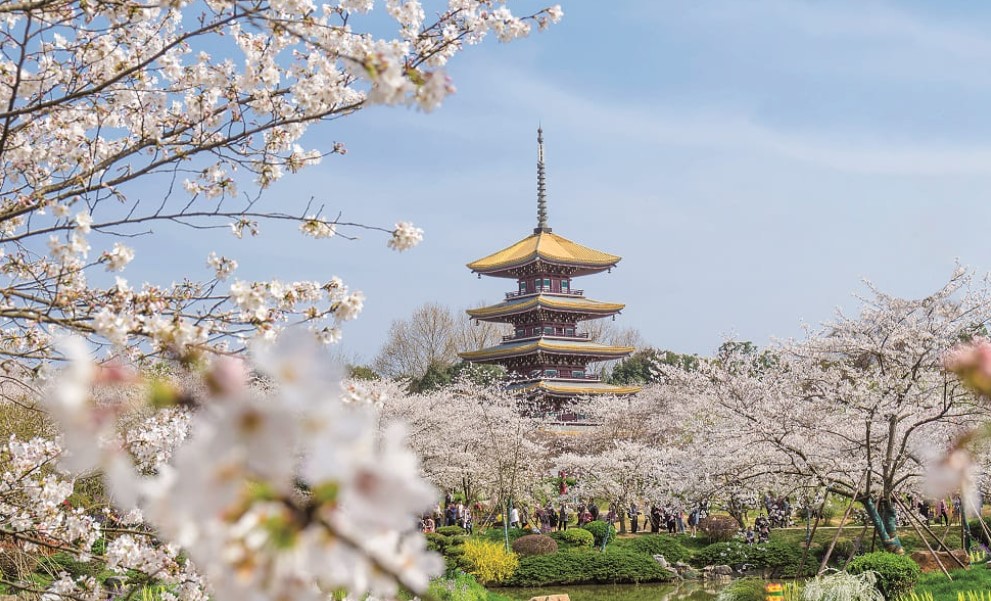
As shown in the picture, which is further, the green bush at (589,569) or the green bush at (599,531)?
the green bush at (599,531)

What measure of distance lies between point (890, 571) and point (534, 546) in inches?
392

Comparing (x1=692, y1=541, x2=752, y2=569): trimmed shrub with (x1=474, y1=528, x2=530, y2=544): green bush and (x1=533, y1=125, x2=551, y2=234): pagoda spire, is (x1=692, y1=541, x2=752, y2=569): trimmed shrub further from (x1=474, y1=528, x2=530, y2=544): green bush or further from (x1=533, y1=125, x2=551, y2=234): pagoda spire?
(x1=533, y1=125, x2=551, y2=234): pagoda spire

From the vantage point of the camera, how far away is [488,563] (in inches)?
697

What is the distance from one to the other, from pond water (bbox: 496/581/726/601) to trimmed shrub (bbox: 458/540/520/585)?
309 millimetres

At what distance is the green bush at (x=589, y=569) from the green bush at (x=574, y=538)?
129cm

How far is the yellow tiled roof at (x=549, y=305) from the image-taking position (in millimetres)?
35906

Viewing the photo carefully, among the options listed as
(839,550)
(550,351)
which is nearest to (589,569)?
(839,550)

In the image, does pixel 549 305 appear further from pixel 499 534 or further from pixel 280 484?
pixel 280 484

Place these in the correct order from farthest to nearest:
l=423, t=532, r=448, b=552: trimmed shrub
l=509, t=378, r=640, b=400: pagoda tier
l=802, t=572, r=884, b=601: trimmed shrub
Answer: l=509, t=378, r=640, b=400: pagoda tier < l=423, t=532, r=448, b=552: trimmed shrub < l=802, t=572, r=884, b=601: trimmed shrub

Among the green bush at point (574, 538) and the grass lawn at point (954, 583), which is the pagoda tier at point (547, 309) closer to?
the green bush at point (574, 538)

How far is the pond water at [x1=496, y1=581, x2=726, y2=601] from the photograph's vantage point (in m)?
16.8

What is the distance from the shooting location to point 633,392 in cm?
3550

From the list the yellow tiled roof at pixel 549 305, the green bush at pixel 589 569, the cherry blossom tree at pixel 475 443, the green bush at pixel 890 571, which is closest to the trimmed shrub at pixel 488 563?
the green bush at pixel 589 569

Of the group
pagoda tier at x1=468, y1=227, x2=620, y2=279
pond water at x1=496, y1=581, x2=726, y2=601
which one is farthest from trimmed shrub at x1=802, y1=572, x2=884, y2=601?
pagoda tier at x1=468, y1=227, x2=620, y2=279
